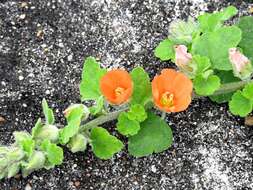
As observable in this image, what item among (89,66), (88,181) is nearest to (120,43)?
(89,66)

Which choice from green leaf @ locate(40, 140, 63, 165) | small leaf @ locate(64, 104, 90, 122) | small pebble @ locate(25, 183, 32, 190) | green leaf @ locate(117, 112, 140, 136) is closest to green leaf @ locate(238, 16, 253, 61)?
green leaf @ locate(117, 112, 140, 136)

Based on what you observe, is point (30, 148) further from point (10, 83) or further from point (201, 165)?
point (201, 165)

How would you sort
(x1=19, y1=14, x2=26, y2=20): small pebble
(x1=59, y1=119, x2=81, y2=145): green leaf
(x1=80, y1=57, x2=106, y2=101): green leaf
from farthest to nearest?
1. (x1=19, y1=14, x2=26, y2=20): small pebble
2. (x1=80, y1=57, x2=106, y2=101): green leaf
3. (x1=59, y1=119, x2=81, y2=145): green leaf

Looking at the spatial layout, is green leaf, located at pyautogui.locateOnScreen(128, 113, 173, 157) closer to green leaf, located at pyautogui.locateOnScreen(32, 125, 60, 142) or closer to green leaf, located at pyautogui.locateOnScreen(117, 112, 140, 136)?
green leaf, located at pyautogui.locateOnScreen(117, 112, 140, 136)

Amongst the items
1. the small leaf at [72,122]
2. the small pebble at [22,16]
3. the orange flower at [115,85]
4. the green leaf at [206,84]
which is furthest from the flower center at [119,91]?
the small pebble at [22,16]

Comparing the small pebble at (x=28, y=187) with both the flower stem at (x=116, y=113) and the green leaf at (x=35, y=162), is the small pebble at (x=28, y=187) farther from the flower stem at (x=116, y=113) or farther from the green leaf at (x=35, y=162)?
the flower stem at (x=116, y=113)

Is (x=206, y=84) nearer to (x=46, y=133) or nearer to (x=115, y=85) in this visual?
(x=115, y=85)
